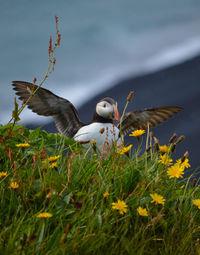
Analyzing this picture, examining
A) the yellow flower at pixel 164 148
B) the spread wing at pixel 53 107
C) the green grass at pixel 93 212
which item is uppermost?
the spread wing at pixel 53 107

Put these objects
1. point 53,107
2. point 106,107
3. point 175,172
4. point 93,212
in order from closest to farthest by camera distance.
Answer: point 93,212, point 175,172, point 106,107, point 53,107

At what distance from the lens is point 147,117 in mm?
6367

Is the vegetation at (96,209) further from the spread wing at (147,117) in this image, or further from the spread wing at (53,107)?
the spread wing at (147,117)

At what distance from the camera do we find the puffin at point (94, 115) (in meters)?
5.61

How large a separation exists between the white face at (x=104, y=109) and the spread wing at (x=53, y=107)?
650 mm

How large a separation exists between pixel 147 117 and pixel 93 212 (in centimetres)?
372

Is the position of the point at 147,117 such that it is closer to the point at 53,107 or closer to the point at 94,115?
the point at 94,115

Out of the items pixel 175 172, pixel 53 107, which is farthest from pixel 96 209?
pixel 53 107

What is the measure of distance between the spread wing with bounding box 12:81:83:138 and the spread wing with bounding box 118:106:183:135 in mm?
818

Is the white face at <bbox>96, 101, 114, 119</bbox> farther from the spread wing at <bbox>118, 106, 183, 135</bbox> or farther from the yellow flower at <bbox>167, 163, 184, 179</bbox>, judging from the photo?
the yellow flower at <bbox>167, 163, 184, 179</bbox>

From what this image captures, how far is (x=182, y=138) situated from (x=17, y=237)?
5.08ft

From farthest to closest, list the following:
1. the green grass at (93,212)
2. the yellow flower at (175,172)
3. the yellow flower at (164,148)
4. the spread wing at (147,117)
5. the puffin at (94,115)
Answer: the spread wing at (147,117), the puffin at (94,115), the yellow flower at (164,148), the yellow flower at (175,172), the green grass at (93,212)

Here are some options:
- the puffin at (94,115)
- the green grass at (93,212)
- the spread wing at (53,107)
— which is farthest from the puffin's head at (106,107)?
the green grass at (93,212)

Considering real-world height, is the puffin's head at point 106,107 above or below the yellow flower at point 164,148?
above
